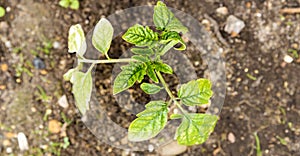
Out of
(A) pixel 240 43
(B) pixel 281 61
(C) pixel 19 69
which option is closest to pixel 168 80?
(A) pixel 240 43

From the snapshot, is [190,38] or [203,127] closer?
[203,127]

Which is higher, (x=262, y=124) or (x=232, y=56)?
(x=232, y=56)

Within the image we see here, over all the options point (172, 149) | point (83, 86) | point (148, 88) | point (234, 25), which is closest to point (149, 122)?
point (148, 88)

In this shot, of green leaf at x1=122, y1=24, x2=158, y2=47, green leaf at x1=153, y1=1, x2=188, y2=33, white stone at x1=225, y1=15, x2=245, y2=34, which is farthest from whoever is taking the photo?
white stone at x1=225, y1=15, x2=245, y2=34

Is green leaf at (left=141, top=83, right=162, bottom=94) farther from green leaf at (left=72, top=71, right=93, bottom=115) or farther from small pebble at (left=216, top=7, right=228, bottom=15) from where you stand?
small pebble at (left=216, top=7, right=228, bottom=15)

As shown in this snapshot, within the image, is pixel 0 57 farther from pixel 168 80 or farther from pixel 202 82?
pixel 202 82

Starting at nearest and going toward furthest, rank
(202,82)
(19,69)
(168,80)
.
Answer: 1. (202,82)
2. (168,80)
3. (19,69)

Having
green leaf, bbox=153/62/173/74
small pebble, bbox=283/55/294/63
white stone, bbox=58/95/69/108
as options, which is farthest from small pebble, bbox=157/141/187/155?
green leaf, bbox=153/62/173/74

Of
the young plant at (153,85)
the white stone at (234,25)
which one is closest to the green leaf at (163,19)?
the young plant at (153,85)
